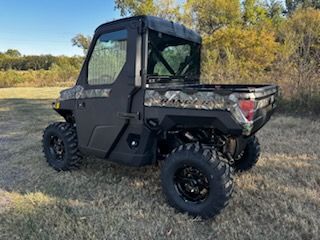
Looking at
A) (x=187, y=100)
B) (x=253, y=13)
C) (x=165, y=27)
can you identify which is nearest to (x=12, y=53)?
(x=253, y=13)

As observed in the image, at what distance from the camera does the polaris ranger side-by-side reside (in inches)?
122

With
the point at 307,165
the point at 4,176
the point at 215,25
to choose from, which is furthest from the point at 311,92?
the point at 215,25

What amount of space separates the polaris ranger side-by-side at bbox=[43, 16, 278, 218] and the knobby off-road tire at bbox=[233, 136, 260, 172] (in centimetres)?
1

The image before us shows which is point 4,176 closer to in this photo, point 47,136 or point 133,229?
point 47,136

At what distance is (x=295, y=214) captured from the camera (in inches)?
125

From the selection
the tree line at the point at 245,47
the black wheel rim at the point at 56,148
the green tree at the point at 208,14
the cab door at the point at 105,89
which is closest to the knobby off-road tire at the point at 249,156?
the cab door at the point at 105,89

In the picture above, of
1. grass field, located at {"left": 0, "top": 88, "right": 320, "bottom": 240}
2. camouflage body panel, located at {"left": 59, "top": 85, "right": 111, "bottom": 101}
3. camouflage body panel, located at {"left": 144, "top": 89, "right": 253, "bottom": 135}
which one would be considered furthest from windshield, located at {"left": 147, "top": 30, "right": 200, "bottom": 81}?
grass field, located at {"left": 0, "top": 88, "right": 320, "bottom": 240}

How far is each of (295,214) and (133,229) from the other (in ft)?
5.03

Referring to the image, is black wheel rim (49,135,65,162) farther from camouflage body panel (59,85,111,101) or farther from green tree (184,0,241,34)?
green tree (184,0,241,34)

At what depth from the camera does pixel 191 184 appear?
132 inches

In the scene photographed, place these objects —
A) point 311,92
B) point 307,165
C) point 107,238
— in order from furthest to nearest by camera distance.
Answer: point 311,92
point 307,165
point 107,238

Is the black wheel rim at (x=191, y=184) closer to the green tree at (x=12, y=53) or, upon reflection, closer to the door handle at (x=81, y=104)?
the door handle at (x=81, y=104)

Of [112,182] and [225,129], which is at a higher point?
[225,129]

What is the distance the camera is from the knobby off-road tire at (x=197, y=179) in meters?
3.08
